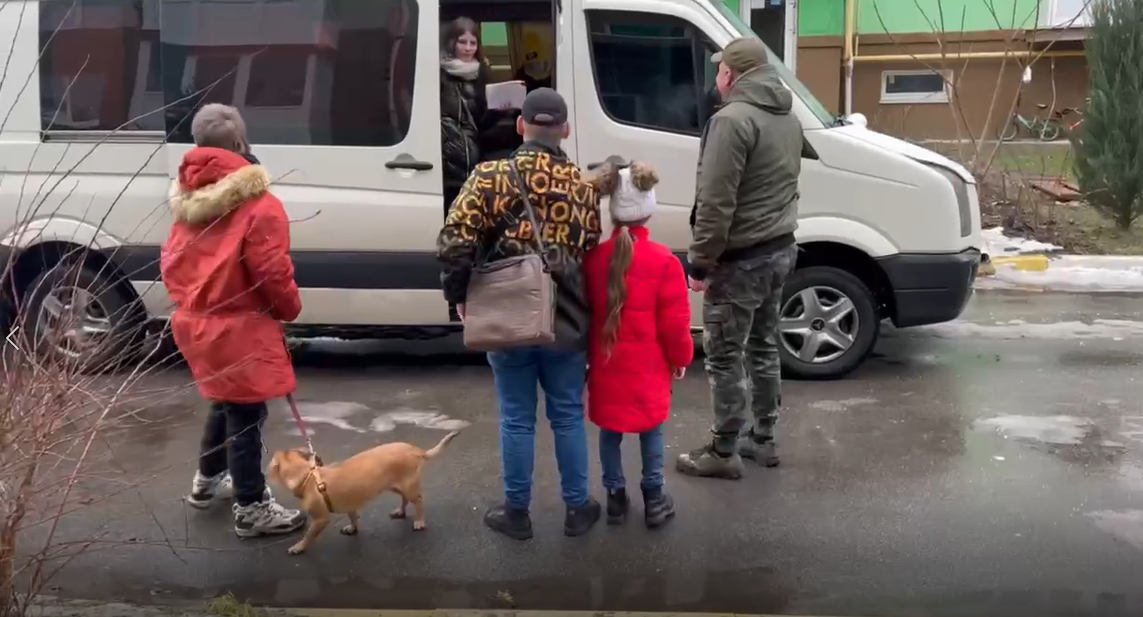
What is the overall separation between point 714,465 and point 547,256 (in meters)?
1.56

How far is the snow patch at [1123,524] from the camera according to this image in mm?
4609

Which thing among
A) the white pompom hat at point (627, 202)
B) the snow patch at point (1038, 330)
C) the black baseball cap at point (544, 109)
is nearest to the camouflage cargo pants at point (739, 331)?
the white pompom hat at point (627, 202)

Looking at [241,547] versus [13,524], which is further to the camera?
[241,547]

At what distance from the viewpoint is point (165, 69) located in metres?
6.60

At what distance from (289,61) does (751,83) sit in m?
2.92

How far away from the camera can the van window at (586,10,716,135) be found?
6477 millimetres

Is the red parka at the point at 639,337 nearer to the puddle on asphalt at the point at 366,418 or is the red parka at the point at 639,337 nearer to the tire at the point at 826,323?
the puddle on asphalt at the point at 366,418

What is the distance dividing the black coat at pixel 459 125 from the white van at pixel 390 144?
0.23 meters

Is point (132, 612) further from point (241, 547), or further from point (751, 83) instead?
point (751, 83)

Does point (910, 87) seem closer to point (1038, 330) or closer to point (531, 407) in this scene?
point (1038, 330)

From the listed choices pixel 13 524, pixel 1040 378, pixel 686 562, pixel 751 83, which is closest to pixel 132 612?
pixel 13 524

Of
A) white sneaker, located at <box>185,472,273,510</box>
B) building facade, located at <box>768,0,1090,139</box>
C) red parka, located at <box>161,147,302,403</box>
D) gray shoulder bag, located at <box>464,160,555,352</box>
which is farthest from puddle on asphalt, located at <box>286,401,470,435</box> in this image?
building facade, located at <box>768,0,1090,139</box>

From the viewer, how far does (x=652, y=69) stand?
652cm

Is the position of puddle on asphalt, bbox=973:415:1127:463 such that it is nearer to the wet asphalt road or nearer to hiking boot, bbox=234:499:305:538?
the wet asphalt road
